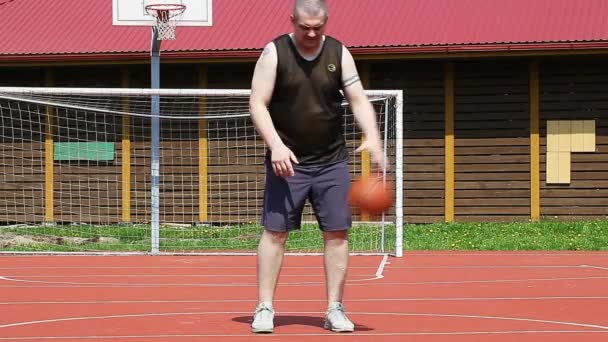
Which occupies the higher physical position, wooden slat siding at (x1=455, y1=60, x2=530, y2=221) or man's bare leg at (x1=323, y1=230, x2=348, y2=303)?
wooden slat siding at (x1=455, y1=60, x2=530, y2=221)

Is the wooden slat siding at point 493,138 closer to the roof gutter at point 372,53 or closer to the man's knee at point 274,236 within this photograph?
the roof gutter at point 372,53

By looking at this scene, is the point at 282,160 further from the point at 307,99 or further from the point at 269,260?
the point at 269,260

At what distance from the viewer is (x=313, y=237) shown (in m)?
17.2

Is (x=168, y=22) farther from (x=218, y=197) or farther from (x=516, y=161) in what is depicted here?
(x=516, y=161)

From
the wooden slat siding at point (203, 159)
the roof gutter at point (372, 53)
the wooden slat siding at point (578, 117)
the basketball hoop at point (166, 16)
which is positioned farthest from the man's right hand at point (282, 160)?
the wooden slat siding at point (578, 117)

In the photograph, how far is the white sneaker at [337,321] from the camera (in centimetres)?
711

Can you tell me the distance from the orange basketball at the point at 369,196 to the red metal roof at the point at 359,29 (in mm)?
12075

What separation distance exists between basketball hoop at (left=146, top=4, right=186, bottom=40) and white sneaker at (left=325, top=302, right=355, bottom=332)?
30.3 ft

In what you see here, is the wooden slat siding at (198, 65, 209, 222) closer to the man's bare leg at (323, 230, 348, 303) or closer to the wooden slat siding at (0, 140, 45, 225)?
the wooden slat siding at (0, 140, 45, 225)

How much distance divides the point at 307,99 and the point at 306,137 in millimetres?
227

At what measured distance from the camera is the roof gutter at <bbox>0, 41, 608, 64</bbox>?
742 inches

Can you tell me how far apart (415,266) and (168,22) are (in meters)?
5.13

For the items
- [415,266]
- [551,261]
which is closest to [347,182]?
[415,266]

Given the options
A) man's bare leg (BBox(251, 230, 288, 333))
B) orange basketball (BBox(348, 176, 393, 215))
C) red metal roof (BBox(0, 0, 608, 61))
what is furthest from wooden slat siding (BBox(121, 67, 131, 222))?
orange basketball (BBox(348, 176, 393, 215))
